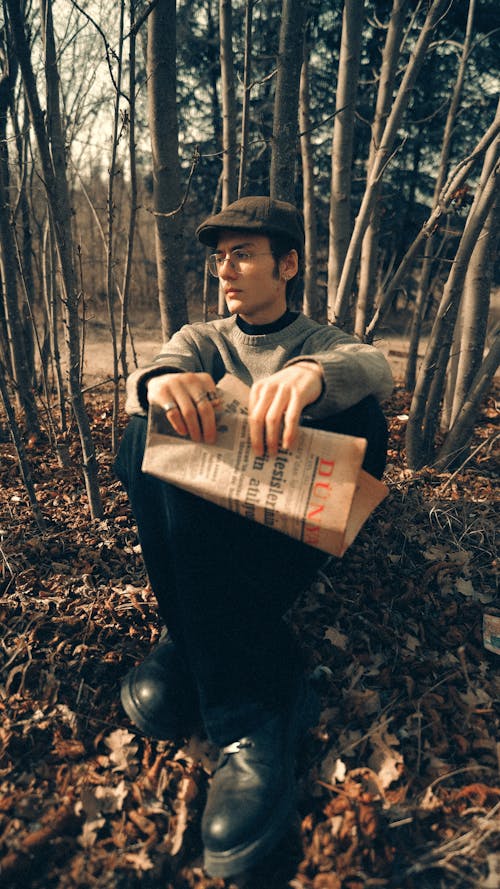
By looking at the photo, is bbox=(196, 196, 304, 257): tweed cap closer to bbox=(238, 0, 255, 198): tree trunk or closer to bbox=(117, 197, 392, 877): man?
bbox=(117, 197, 392, 877): man

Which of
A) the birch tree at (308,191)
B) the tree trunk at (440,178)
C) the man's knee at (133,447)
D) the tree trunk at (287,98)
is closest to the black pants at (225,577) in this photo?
the man's knee at (133,447)

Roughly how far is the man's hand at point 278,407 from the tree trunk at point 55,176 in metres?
1.23

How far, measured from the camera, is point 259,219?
5.24 ft

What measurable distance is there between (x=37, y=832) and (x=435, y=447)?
Result: 293 centimetres

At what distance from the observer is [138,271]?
1298 centimetres

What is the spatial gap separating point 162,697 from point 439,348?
238cm

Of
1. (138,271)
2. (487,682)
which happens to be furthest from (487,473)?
(138,271)

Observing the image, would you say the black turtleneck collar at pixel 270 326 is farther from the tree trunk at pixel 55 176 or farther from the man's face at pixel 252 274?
the tree trunk at pixel 55 176

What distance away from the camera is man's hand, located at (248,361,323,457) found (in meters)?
1.16

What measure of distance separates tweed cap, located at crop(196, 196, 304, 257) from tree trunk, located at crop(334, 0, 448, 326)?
113 cm

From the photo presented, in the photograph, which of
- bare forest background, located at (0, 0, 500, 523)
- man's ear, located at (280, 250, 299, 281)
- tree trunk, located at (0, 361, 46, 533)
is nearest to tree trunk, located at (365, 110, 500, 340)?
bare forest background, located at (0, 0, 500, 523)

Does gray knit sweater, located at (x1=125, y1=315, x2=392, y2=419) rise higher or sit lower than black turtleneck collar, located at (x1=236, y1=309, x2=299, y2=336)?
lower

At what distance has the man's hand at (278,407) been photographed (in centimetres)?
116

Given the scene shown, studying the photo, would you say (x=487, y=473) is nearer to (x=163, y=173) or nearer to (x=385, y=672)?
(x=385, y=672)
